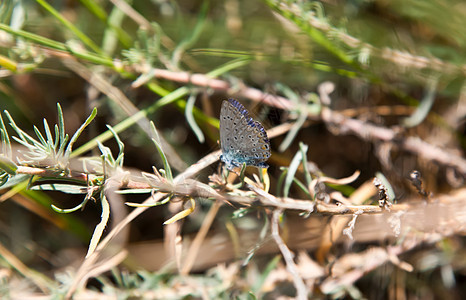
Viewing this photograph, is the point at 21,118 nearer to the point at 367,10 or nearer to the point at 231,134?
the point at 231,134

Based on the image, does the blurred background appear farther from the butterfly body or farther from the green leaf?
the green leaf

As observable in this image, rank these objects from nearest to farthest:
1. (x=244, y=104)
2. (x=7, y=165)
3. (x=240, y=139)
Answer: (x=7, y=165)
(x=240, y=139)
(x=244, y=104)

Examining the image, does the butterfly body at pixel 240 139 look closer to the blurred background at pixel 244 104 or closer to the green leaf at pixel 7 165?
the blurred background at pixel 244 104

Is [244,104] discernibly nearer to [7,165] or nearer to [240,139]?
[240,139]

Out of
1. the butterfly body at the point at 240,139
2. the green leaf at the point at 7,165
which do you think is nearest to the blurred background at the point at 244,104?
the butterfly body at the point at 240,139

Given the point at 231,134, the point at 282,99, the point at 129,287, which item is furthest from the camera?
the point at 282,99

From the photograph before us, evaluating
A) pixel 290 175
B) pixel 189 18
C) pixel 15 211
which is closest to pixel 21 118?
pixel 15 211

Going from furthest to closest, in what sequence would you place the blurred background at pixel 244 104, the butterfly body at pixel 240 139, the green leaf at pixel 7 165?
the blurred background at pixel 244 104 → the butterfly body at pixel 240 139 → the green leaf at pixel 7 165

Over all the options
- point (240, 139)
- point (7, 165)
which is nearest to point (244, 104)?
point (240, 139)
